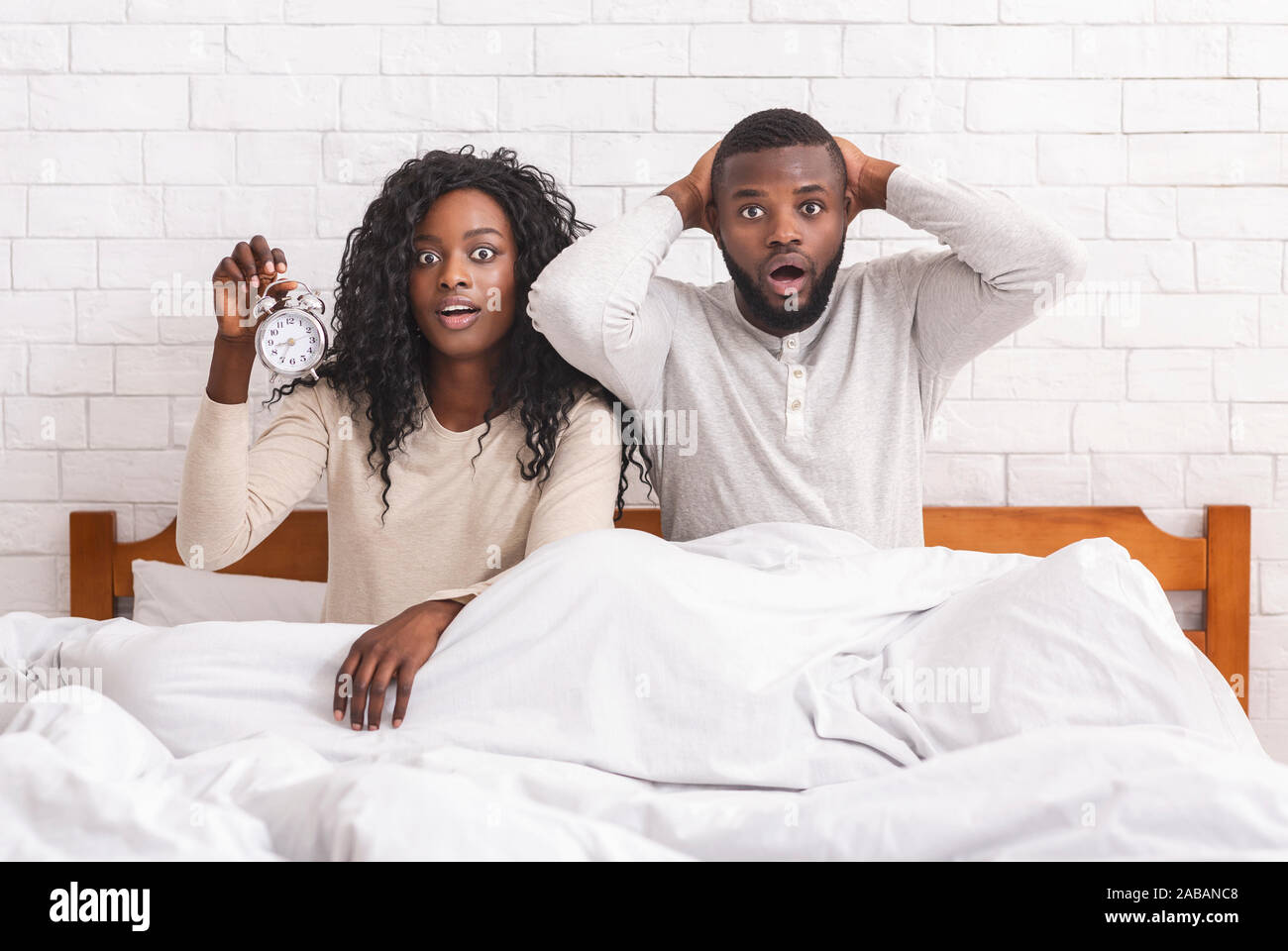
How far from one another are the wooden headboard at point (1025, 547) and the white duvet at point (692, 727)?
0.50 metres

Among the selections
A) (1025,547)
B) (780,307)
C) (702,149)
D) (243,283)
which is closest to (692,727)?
(780,307)

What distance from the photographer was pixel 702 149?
173 centimetres

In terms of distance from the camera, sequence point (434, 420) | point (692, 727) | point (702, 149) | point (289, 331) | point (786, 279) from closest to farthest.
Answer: point (692, 727)
point (289, 331)
point (786, 279)
point (434, 420)
point (702, 149)

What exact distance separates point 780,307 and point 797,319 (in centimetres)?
4

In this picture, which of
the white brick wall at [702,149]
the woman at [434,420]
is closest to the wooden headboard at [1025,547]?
the white brick wall at [702,149]

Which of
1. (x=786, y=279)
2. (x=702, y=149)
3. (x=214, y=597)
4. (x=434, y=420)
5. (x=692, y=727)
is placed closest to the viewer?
(x=692, y=727)

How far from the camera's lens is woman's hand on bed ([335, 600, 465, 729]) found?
39.3 inches

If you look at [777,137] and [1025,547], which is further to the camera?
[1025,547]

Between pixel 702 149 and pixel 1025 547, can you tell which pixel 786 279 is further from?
pixel 1025 547

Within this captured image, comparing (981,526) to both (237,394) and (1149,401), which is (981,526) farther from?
(237,394)

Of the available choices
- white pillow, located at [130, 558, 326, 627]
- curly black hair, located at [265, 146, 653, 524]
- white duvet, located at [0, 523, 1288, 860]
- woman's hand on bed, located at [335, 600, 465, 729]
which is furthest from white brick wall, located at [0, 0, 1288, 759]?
woman's hand on bed, located at [335, 600, 465, 729]

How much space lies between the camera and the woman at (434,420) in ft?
4.52

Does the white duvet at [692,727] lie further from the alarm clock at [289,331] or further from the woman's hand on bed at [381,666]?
the alarm clock at [289,331]

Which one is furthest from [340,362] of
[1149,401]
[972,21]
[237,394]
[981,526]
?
[1149,401]
